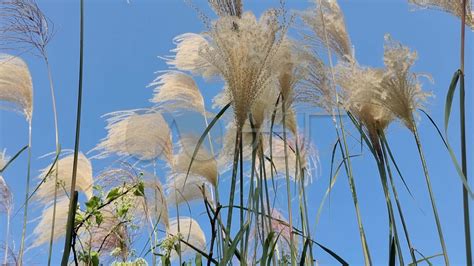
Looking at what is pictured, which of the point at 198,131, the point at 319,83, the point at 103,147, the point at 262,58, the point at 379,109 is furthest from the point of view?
the point at 103,147

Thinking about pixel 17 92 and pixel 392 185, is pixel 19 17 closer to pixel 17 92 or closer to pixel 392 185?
pixel 17 92

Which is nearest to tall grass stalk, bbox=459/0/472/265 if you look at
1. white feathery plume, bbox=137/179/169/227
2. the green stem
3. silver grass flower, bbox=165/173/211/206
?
the green stem

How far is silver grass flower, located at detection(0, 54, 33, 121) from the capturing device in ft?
9.41

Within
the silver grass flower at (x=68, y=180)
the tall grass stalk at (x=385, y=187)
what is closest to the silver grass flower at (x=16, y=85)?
the silver grass flower at (x=68, y=180)

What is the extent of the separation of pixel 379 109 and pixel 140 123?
1213 millimetres

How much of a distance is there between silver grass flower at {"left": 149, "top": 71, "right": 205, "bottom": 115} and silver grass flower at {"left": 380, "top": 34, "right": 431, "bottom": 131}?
105cm

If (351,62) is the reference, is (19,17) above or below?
above

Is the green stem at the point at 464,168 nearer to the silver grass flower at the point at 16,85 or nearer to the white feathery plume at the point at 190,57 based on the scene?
the white feathery plume at the point at 190,57

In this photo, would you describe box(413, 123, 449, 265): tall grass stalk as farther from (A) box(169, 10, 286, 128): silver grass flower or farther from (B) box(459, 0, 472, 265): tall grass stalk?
(A) box(169, 10, 286, 128): silver grass flower

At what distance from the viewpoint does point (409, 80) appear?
6.48 feet

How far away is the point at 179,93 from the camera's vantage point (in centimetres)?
290

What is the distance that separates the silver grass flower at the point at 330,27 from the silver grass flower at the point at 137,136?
0.90m

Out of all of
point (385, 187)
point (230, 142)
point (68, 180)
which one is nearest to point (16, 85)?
point (68, 180)

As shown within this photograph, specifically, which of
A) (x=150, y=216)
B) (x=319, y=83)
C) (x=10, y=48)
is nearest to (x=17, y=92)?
(x=10, y=48)
